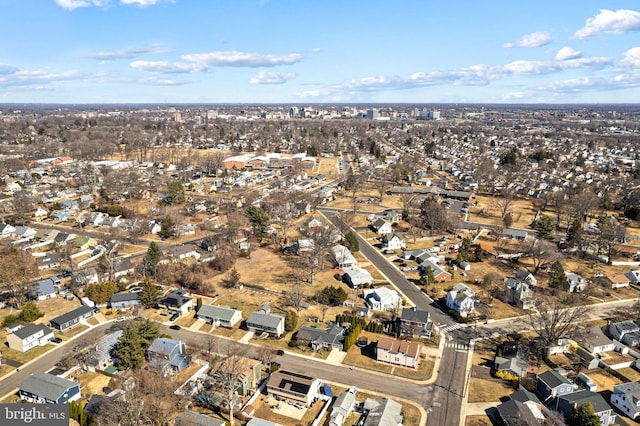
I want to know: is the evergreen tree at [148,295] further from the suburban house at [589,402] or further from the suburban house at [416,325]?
the suburban house at [589,402]

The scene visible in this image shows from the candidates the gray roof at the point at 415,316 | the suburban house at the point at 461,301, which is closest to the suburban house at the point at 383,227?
the suburban house at the point at 461,301

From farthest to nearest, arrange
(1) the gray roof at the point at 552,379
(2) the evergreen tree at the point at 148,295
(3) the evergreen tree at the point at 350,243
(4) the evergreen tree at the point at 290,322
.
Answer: (3) the evergreen tree at the point at 350,243 < (2) the evergreen tree at the point at 148,295 < (4) the evergreen tree at the point at 290,322 < (1) the gray roof at the point at 552,379

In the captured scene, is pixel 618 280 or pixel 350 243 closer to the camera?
pixel 618 280

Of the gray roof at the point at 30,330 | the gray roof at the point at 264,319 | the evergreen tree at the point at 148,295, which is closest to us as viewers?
the gray roof at the point at 30,330

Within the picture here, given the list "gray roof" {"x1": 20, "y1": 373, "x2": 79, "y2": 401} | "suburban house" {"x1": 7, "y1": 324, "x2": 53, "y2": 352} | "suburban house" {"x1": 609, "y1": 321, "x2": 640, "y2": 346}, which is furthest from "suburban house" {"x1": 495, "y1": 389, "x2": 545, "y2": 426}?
"suburban house" {"x1": 7, "y1": 324, "x2": 53, "y2": 352}

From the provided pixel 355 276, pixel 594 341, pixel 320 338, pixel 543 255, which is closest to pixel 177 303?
pixel 320 338

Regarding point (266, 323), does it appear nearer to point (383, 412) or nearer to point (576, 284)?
point (383, 412)
